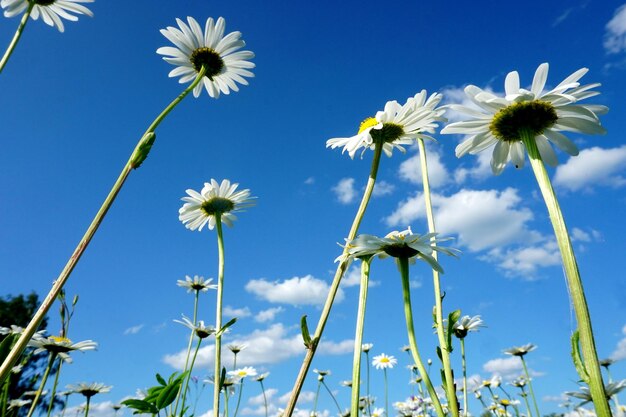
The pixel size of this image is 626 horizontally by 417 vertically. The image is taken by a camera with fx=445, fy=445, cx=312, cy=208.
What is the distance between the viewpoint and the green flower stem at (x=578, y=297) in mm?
783

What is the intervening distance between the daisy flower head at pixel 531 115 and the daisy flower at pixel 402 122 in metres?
0.35

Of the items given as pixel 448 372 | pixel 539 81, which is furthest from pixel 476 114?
pixel 448 372

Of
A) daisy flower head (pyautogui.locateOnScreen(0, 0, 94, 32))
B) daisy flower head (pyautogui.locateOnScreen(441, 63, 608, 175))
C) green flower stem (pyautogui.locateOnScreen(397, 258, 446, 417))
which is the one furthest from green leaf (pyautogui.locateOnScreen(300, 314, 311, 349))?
daisy flower head (pyautogui.locateOnScreen(0, 0, 94, 32))

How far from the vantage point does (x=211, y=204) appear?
322 centimetres

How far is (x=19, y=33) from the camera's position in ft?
4.75

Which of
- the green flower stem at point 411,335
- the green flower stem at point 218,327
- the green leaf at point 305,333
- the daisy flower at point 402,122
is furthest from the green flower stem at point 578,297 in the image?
the green flower stem at point 218,327

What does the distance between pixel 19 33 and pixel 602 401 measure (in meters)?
1.84

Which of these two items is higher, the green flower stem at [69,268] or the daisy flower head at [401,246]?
the daisy flower head at [401,246]

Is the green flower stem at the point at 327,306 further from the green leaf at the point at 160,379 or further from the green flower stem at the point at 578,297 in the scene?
the green leaf at the point at 160,379

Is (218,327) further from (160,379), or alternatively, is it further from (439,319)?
(439,319)

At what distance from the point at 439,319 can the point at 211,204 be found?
2.05 meters

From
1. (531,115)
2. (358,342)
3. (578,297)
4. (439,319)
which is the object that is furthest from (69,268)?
(531,115)

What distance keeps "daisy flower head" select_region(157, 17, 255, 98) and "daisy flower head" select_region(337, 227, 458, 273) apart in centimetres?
131

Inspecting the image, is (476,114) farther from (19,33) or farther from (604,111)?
(19,33)
